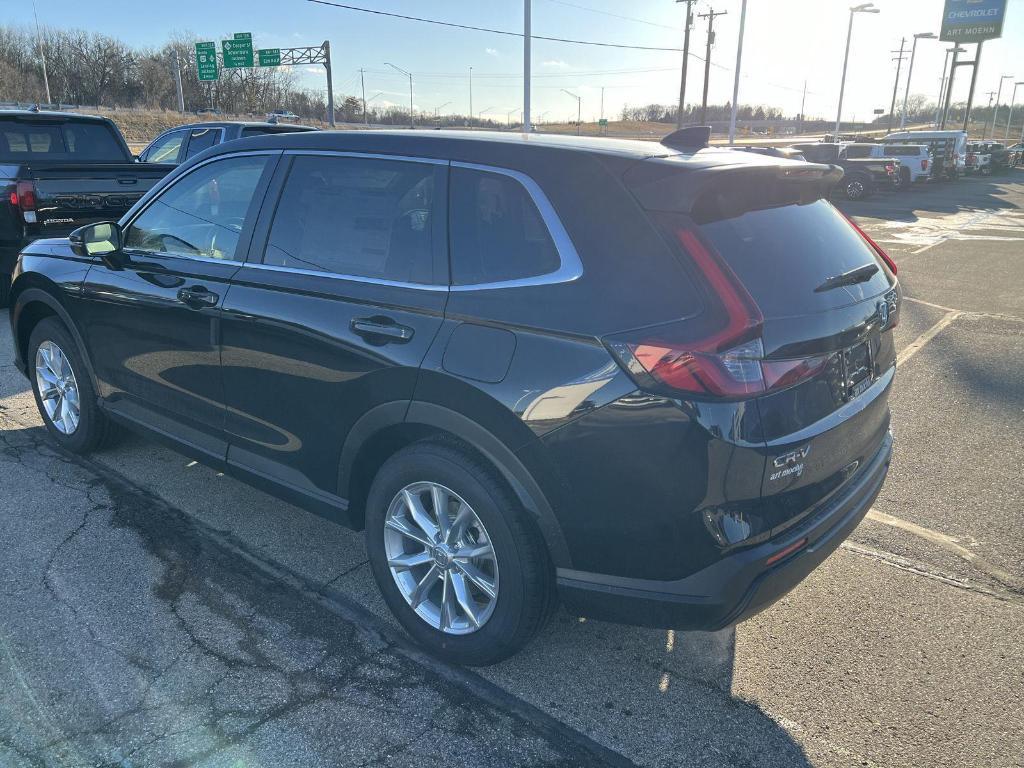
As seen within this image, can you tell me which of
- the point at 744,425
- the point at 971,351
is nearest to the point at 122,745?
the point at 744,425

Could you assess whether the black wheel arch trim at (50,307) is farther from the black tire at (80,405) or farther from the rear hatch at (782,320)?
the rear hatch at (782,320)

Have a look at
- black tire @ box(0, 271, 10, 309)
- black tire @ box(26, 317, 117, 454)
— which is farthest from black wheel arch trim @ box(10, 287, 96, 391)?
black tire @ box(0, 271, 10, 309)

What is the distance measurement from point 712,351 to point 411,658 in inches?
63.4

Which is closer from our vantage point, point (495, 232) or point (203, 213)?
point (495, 232)

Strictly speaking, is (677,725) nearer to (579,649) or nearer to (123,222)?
(579,649)

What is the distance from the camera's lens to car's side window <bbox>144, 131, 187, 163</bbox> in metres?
12.2

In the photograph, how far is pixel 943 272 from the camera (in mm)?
11242

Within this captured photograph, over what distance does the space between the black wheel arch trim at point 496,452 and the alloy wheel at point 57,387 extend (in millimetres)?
2736

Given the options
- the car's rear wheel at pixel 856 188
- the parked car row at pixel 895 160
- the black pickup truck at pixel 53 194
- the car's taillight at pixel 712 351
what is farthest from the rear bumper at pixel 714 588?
the car's rear wheel at pixel 856 188

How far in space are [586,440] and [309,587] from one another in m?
1.64

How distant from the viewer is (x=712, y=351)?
2.08 meters

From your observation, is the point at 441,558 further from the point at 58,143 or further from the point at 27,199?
the point at 58,143

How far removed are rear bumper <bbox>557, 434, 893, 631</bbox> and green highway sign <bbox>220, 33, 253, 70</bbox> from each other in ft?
164

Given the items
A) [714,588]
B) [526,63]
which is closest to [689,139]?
[714,588]
